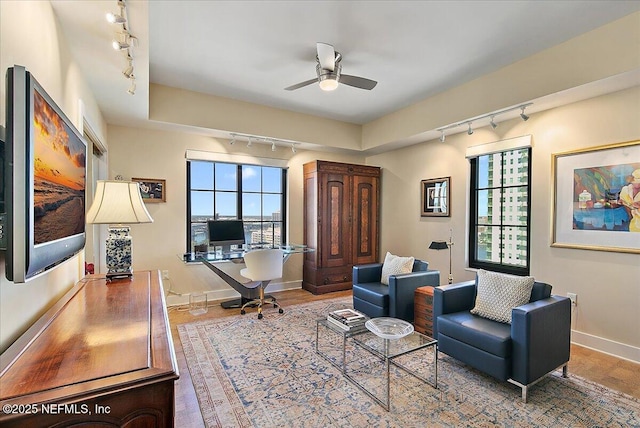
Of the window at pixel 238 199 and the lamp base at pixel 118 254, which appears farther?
the window at pixel 238 199

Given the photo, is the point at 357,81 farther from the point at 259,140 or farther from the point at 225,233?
the point at 225,233

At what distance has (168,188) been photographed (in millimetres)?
4410

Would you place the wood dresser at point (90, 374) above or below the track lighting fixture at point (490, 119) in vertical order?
below

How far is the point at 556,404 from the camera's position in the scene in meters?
2.15

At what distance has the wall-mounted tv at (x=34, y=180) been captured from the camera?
103cm

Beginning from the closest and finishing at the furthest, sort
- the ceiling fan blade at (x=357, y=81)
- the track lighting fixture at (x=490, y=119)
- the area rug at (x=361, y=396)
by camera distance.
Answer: the area rug at (x=361, y=396), the ceiling fan blade at (x=357, y=81), the track lighting fixture at (x=490, y=119)

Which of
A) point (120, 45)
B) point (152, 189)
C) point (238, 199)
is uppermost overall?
point (120, 45)

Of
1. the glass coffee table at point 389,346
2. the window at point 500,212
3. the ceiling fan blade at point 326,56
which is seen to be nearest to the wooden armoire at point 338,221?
the window at point 500,212

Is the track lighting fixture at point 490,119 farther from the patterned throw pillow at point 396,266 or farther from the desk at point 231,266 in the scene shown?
Result: the desk at point 231,266

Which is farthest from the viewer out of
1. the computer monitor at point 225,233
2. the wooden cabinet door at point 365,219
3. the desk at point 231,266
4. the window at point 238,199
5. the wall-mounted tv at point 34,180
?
the wooden cabinet door at point 365,219

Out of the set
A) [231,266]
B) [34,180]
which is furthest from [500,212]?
[34,180]

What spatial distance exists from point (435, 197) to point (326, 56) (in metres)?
2.81

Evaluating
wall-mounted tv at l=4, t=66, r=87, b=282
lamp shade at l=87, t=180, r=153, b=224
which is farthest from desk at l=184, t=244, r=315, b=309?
wall-mounted tv at l=4, t=66, r=87, b=282

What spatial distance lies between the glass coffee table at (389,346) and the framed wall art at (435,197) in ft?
8.06
